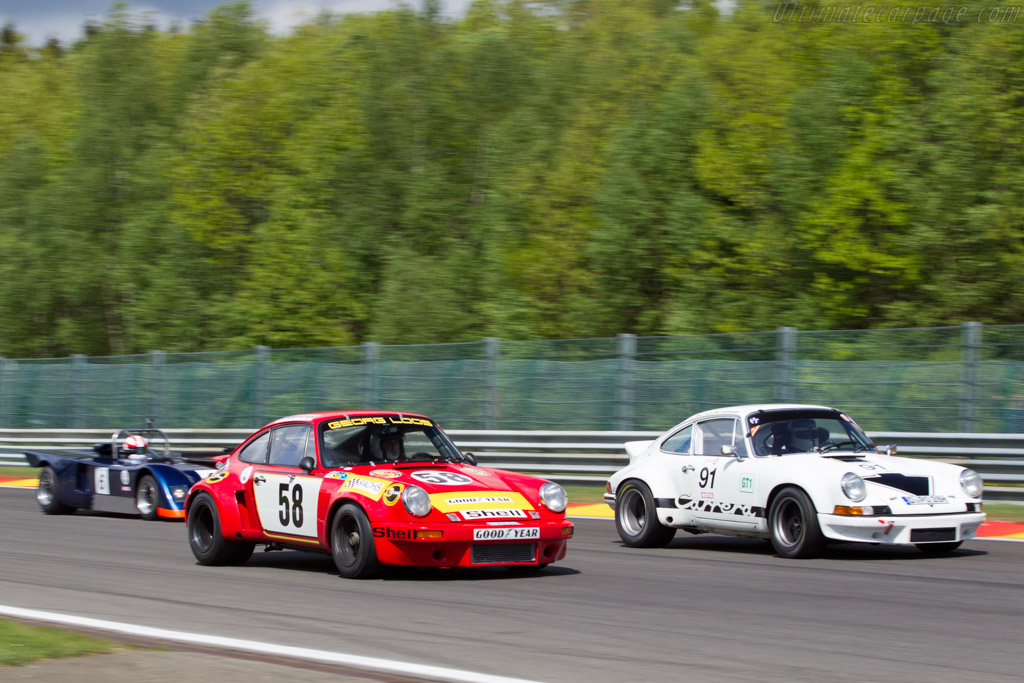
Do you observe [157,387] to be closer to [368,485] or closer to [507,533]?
[368,485]

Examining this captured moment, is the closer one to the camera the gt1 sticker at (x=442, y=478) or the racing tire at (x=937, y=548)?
the gt1 sticker at (x=442, y=478)

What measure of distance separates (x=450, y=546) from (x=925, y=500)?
4038mm

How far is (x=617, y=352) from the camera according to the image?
18.5 m

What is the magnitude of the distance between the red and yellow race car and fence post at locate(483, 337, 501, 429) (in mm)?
8959

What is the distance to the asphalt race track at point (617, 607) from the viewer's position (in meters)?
6.26

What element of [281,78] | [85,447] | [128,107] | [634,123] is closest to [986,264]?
[634,123]

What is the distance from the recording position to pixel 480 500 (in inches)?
366

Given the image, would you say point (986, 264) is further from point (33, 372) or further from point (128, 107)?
point (128, 107)

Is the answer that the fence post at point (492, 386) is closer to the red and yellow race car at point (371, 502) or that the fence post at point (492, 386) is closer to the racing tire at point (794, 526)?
the red and yellow race car at point (371, 502)

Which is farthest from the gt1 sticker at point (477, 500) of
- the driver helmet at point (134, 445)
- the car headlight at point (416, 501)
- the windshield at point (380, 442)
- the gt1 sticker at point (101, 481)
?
the driver helmet at point (134, 445)

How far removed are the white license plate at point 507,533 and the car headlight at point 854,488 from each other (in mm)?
2610

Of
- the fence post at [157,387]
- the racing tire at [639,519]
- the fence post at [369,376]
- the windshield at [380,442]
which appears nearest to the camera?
the windshield at [380,442]

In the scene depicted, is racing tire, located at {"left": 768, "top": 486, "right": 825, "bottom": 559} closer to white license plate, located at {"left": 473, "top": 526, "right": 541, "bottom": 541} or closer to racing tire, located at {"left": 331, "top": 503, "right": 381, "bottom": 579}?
white license plate, located at {"left": 473, "top": 526, "right": 541, "bottom": 541}

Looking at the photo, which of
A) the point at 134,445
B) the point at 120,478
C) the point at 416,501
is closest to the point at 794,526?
the point at 416,501
